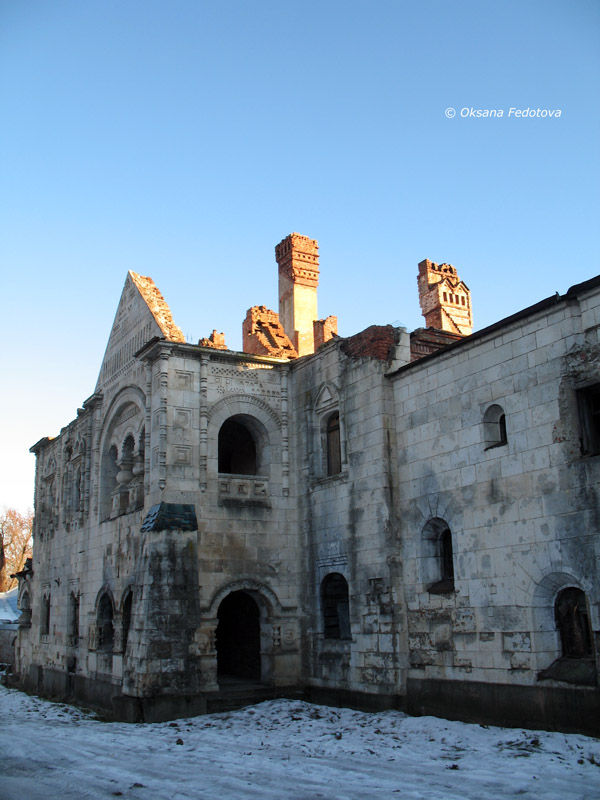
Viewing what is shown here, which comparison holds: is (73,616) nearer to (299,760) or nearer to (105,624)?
(105,624)

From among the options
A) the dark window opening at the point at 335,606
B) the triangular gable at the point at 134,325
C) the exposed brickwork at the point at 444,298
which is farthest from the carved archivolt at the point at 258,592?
the exposed brickwork at the point at 444,298

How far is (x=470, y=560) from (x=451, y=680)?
77.3 inches

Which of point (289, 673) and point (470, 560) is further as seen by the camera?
point (289, 673)

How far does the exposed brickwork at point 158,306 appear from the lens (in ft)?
59.9

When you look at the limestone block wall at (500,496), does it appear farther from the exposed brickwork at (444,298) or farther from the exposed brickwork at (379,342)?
the exposed brickwork at (444,298)

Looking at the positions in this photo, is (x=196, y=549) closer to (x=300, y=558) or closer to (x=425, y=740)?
(x=300, y=558)

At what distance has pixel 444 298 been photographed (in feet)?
75.4

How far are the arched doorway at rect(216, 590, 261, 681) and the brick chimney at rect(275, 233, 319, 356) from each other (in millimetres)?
7840

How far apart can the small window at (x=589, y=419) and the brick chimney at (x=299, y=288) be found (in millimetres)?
13010

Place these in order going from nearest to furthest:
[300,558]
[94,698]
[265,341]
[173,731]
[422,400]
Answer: [173,731] < [422,400] < [300,558] < [94,698] < [265,341]

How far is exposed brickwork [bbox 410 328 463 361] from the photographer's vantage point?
1602 centimetres

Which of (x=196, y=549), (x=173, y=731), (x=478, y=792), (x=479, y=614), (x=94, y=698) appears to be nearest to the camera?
(x=478, y=792)

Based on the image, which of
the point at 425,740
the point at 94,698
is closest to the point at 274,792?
the point at 425,740

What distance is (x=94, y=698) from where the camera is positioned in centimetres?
1864
